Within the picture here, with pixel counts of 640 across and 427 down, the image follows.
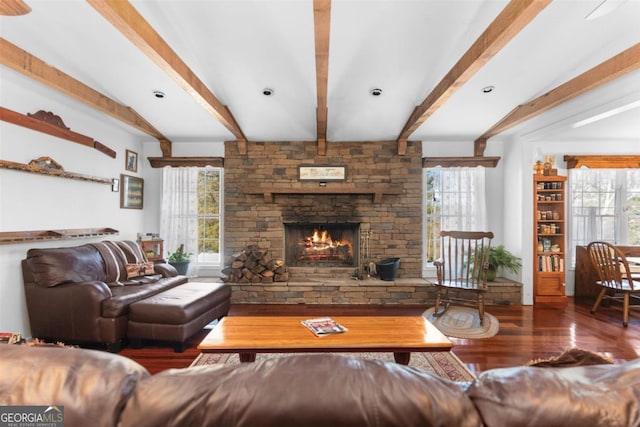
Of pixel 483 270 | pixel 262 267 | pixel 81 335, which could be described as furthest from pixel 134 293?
pixel 483 270

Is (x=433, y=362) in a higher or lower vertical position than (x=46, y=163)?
lower

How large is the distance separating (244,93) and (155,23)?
3.65ft

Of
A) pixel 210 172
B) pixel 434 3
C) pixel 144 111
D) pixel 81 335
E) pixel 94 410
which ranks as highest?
pixel 434 3

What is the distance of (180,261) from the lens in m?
4.20

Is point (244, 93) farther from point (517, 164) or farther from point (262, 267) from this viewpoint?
point (517, 164)

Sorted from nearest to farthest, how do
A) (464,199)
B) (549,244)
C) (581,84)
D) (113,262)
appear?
(581,84) < (113,262) < (549,244) < (464,199)

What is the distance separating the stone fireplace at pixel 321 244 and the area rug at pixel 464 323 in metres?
1.52

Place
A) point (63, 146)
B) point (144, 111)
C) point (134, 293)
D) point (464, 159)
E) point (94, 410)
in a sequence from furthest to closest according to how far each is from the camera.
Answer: point (464, 159)
point (144, 111)
point (63, 146)
point (134, 293)
point (94, 410)

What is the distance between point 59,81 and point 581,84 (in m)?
4.98

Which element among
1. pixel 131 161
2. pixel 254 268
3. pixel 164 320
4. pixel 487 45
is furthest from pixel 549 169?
pixel 131 161

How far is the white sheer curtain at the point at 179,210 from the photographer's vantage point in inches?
177

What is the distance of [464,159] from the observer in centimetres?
440

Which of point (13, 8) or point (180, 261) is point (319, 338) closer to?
point (13, 8)

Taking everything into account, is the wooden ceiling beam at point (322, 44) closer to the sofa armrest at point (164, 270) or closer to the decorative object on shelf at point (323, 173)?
the decorative object on shelf at point (323, 173)
